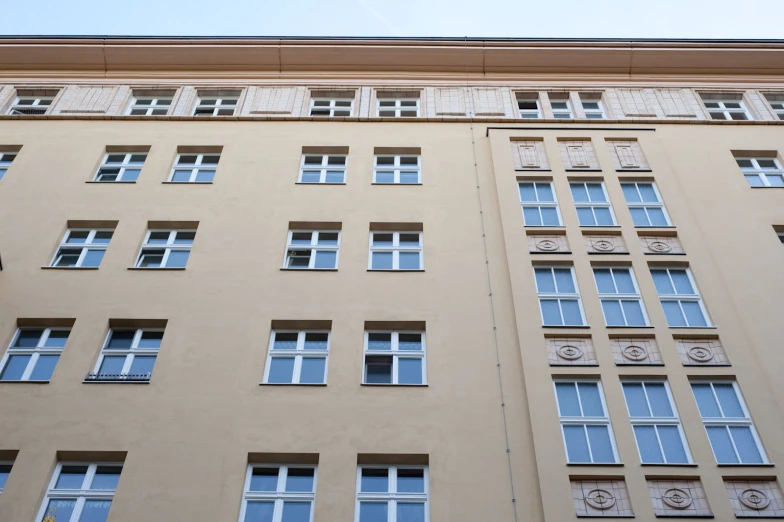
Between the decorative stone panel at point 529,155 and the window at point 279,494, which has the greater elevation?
the decorative stone panel at point 529,155

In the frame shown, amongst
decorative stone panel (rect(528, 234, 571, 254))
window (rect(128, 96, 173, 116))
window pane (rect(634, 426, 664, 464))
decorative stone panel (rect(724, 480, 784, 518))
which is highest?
window (rect(128, 96, 173, 116))

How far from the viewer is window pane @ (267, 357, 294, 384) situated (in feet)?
48.8

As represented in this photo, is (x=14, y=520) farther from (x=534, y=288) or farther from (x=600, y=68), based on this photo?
(x=600, y=68)

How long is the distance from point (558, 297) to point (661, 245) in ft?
9.87

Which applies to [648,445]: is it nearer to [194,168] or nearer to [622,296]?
[622,296]

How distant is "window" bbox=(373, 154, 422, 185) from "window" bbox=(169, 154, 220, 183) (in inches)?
165

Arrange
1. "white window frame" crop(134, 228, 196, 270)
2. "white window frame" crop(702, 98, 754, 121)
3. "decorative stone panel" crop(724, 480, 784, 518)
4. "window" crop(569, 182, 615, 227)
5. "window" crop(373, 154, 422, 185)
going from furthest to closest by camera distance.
→ "white window frame" crop(702, 98, 754, 121) → "window" crop(373, 154, 422, 185) → "window" crop(569, 182, 615, 227) → "white window frame" crop(134, 228, 196, 270) → "decorative stone panel" crop(724, 480, 784, 518)

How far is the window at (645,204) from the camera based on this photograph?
60.3ft

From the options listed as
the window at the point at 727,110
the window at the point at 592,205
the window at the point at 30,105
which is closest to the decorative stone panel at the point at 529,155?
the window at the point at 592,205

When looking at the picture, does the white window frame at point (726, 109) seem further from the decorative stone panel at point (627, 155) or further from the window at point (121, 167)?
the window at point (121, 167)

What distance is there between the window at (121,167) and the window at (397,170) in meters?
6.08

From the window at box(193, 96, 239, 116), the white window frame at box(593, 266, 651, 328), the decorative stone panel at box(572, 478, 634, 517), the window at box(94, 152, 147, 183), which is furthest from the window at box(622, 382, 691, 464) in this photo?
the window at box(193, 96, 239, 116)

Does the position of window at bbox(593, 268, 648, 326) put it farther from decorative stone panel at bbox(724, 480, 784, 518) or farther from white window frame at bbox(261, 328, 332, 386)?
white window frame at bbox(261, 328, 332, 386)

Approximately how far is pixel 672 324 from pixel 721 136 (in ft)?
26.9
